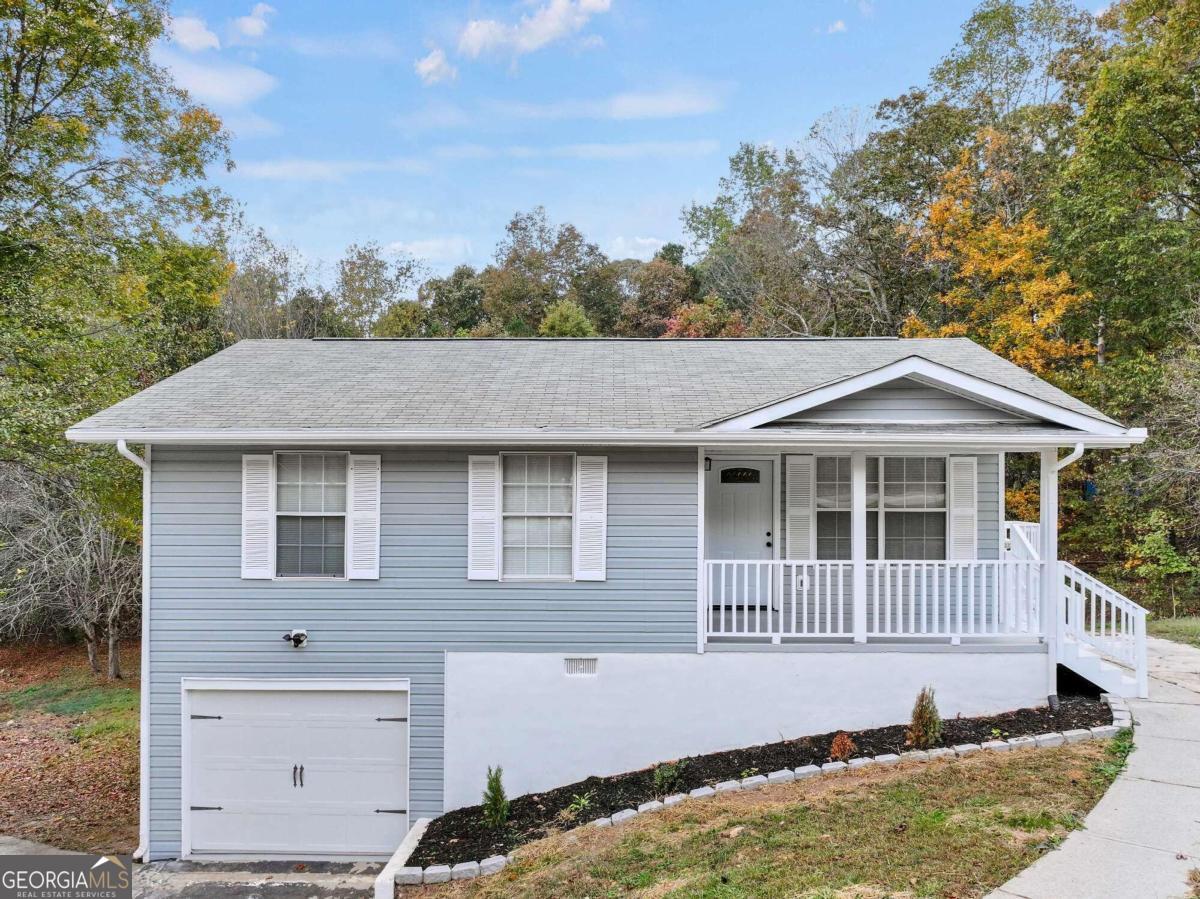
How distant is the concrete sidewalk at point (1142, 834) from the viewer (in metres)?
4.09

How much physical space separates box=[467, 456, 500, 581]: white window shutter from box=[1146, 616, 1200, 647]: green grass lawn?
33.8 feet

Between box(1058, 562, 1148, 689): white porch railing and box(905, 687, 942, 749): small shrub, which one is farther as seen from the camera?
box(1058, 562, 1148, 689): white porch railing

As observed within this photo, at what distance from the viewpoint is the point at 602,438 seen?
699 cm

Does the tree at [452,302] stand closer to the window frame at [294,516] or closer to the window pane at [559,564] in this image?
the window frame at [294,516]

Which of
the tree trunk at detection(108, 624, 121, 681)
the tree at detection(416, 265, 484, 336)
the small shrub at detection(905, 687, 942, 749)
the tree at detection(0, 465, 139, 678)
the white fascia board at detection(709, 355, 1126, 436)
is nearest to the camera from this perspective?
the small shrub at detection(905, 687, 942, 749)

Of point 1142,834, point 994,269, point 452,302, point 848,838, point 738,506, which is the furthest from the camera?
point 452,302

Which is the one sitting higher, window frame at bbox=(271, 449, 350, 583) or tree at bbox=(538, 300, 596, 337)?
tree at bbox=(538, 300, 596, 337)

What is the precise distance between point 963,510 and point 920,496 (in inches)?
19.7

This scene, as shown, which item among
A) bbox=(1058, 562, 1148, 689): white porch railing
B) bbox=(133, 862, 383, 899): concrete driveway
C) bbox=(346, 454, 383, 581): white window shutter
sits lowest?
bbox=(133, 862, 383, 899): concrete driveway

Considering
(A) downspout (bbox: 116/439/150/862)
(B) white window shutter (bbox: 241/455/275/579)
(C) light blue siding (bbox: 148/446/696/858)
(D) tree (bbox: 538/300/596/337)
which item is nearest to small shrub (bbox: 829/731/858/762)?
(C) light blue siding (bbox: 148/446/696/858)

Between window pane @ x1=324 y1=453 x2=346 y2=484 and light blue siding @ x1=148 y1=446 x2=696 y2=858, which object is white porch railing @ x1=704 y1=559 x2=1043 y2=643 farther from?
window pane @ x1=324 y1=453 x2=346 y2=484

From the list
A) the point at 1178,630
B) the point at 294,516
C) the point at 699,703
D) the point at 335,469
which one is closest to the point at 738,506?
the point at 699,703

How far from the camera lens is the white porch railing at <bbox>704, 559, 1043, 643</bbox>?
281 inches

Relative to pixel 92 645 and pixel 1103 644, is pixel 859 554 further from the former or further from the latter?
pixel 92 645
